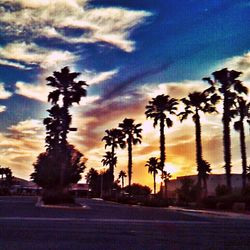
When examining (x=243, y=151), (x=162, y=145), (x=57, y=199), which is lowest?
(x=57, y=199)

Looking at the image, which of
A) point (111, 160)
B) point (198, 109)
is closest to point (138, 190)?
point (111, 160)

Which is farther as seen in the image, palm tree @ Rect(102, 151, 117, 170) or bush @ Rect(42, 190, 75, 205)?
palm tree @ Rect(102, 151, 117, 170)

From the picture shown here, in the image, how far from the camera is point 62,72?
57.9 meters

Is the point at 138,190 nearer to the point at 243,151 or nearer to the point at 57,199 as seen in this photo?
the point at 243,151

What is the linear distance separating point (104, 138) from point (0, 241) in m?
85.8

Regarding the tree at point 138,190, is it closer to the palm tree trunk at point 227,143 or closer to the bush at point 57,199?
the palm tree trunk at point 227,143

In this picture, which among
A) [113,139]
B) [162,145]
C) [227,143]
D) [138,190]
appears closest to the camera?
[227,143]

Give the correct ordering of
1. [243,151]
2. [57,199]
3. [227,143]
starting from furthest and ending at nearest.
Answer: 1. [243,151]
2. [227,143]
3. [57,199]

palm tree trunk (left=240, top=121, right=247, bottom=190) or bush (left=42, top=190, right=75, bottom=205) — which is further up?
palm tree trunk (left=240, top=121, right=247, bottom=190)

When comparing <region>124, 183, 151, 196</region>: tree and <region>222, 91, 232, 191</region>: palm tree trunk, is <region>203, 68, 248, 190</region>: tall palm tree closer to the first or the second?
<region>222, 91, 232, 191</region>: palm tree trunk

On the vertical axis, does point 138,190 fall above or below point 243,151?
above

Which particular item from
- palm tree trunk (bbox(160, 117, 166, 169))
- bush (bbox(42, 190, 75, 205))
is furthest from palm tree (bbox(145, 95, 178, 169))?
bush (bbox(42, 190, 75, 205))

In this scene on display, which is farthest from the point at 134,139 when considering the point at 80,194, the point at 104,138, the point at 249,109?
the point at 80,194

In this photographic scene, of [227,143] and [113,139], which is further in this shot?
[113,139]
